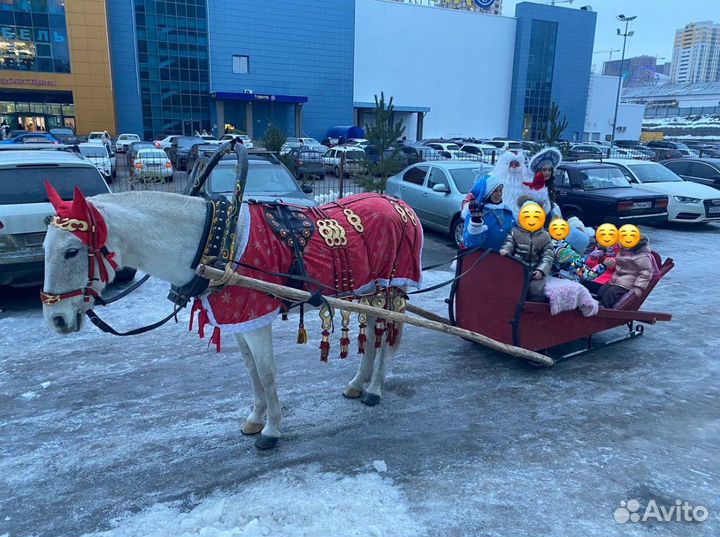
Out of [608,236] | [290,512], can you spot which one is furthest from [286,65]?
[290,512]

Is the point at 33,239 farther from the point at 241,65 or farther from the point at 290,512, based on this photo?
the point at 241,65

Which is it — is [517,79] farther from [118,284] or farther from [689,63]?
[689,63]

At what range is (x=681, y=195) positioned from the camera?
12.9m

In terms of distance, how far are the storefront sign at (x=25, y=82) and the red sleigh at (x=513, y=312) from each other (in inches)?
1820

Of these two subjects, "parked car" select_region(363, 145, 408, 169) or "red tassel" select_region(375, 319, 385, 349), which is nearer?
"red tassel" select_region(375, 319, 385, 349)

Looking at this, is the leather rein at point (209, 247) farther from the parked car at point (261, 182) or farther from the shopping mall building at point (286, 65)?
the shopping mall building at point (286, 65)

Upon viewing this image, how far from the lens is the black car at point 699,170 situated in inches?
607

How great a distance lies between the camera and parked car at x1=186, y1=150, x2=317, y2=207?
28.6 ft

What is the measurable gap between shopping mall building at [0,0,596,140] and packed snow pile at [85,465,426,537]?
44.1 meters

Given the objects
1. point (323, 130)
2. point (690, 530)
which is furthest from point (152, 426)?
point (323, 130)

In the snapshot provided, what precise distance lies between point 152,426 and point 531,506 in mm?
2853

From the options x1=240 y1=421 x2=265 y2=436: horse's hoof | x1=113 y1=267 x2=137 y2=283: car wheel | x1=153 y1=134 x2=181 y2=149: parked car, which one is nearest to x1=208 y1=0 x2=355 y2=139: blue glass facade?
x1=153 y1=134 x2=181 y2=149: parked car

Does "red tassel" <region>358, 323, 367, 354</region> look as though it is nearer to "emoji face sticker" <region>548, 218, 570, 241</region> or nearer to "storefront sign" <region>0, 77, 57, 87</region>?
"emoji face sticker" <region>548, 218, 570, 241</region>

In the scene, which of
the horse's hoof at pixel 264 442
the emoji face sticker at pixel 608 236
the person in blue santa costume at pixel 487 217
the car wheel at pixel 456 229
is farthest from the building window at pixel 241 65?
the horse's hoof at pixel 264 442
